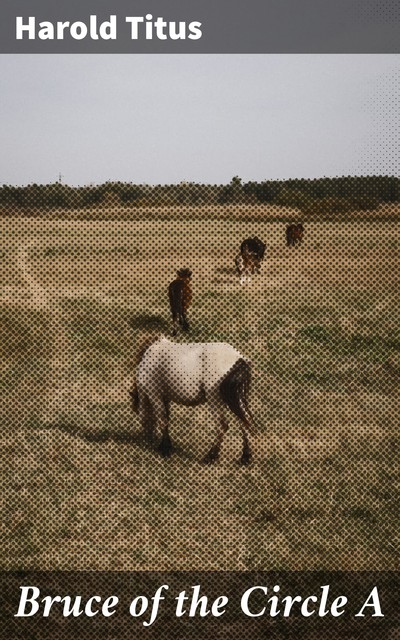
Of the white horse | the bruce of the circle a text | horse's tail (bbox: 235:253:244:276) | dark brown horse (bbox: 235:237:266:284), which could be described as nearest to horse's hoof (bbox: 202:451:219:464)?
the white horse

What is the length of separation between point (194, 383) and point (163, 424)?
0.69 m

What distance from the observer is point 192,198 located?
49625 millimetres

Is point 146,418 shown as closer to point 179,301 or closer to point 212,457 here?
point 212,457

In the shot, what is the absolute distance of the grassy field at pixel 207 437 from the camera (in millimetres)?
7344

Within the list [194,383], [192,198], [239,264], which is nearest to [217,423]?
[194,383]

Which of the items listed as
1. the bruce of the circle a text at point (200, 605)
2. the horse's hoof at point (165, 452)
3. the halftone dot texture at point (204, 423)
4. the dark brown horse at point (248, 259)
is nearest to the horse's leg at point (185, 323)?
the halftone dot texture at point (204, 423)

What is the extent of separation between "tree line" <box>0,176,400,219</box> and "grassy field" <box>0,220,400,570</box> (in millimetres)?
20641

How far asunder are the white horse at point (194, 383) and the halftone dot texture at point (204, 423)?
95 millimetres

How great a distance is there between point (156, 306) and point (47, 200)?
3475 centimetres

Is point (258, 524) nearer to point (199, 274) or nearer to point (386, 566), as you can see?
point (386, 566)

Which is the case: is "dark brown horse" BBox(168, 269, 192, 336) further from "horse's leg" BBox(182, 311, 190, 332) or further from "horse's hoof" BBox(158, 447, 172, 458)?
"horse's hoof" BBox(158, 447, 172, 458)

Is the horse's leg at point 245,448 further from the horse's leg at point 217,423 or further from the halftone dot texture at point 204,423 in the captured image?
the horse's leg at point 217,423

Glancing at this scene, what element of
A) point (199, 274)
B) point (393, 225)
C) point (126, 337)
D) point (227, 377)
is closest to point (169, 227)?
point (393, 225)

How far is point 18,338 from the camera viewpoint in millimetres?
15688
